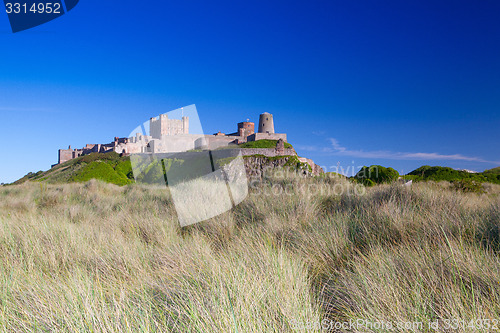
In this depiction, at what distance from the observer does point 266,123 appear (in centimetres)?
4531

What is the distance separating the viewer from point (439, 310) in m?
1.65

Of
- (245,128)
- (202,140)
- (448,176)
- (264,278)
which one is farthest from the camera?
(245,128)

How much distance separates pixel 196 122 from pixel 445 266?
13.1ft

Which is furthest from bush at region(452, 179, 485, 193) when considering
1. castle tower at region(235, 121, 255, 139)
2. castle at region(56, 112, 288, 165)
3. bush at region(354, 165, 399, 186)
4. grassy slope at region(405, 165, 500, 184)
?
castle tower at region(235, 121, 255, 139)

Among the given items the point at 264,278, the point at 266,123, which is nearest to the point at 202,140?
the point at 266,123

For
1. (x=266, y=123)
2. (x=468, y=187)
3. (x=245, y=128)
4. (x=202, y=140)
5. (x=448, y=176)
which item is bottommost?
(x=468, y=187)

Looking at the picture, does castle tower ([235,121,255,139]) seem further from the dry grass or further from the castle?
the dry grass

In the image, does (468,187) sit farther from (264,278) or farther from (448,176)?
(264,278)

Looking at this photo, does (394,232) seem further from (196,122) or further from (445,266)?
(196,122)

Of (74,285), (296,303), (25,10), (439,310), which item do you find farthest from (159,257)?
(25,10)

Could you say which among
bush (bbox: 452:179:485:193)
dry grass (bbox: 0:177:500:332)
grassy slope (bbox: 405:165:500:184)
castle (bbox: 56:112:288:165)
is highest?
castle (bbox: 56:112:288:165)

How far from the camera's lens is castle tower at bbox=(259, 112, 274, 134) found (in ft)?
148

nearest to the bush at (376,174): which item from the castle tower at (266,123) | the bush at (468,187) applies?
the bush at (468,187)

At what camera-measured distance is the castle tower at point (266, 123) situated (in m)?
45.1
